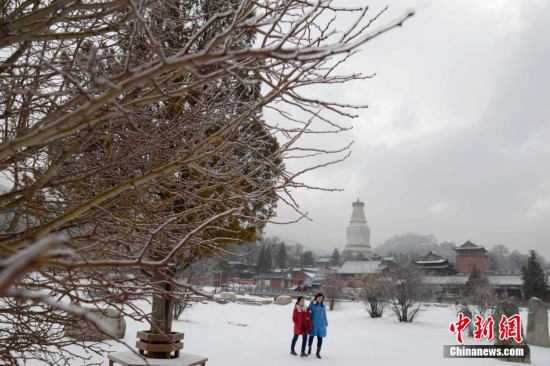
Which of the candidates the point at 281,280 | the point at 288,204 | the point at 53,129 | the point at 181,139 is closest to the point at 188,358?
the point at 181,139

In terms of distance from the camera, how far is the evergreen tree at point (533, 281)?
3559 cm

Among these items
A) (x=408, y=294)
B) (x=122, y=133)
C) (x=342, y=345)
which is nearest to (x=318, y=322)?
(x=342, y=345)

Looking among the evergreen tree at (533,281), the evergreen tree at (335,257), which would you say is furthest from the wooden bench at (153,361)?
the evergreen tree at (335,257)

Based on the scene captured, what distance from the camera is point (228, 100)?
117 inches

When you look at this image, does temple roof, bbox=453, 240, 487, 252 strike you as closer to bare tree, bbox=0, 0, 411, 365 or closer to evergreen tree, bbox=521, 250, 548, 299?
evergreen tree, bbox=521, 250, 548, 299

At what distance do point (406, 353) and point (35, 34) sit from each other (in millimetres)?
10528

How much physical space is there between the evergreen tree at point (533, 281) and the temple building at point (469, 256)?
19.8 metres

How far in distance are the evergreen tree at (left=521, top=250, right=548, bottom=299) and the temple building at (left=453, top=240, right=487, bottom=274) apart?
1980 centimetres

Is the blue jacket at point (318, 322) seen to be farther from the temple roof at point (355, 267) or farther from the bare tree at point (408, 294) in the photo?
the temple roof at point (355, 267)

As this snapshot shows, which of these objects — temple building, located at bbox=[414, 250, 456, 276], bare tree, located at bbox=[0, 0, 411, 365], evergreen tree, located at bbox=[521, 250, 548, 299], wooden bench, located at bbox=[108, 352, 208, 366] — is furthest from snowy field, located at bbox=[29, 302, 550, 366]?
temple building, located at bbox=[414, 250, 456, 276]

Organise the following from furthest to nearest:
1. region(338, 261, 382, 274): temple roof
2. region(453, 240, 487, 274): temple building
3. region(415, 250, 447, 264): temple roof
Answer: region(453, 240, 487, 274): temple building < region(415, 250, 447, 264): temple roof < region(338, 261, 382, 274): temple roof

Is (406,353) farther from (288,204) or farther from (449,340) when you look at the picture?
(288,204)

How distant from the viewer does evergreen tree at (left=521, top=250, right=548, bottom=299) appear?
117 feet

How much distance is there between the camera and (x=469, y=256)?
57562mm
